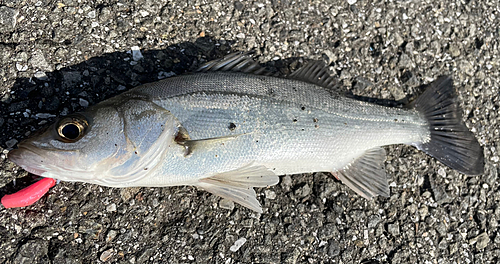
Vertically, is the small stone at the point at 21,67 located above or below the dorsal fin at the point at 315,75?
below

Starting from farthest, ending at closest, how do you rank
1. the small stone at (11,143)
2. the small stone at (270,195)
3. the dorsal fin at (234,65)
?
the small stone at (270,195)
the dorsal fin at (234,65)
the small stone at (11,143)

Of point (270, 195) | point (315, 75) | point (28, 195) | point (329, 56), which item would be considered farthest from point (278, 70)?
point (28, 195)

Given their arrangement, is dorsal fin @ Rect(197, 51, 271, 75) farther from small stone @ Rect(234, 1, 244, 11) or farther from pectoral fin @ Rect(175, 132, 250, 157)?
small stone @ Rect(234, 1, 244, 11)

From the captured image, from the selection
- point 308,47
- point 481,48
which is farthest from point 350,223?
point 481,48

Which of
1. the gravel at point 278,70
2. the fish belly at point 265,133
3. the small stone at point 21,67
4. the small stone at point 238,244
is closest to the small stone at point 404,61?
the gravel at point 278,70

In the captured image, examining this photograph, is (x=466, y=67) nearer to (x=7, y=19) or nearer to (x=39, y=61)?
(x=39, y=61)

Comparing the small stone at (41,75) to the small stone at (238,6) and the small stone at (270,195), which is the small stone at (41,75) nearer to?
the small stone at (238,6)

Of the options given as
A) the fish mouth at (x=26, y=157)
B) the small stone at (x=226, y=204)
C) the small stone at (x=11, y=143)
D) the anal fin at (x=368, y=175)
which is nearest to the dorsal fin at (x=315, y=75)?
the anal fin at (x=368, y=175)

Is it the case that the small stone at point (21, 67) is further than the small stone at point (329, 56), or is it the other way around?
the small stone at point (329, 56)

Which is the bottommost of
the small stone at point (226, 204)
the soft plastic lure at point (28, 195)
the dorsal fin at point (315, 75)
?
the soft plastic lure at point (28, 195)

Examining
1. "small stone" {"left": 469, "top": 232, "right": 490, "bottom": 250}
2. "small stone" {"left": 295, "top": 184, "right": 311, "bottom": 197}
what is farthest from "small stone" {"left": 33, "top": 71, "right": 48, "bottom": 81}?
"small stone" {"left": 469, "top": 232, "right": 490, "bottom": 250}

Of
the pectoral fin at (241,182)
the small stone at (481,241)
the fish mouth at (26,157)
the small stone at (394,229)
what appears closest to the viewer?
the fish mouth at (26,157)
